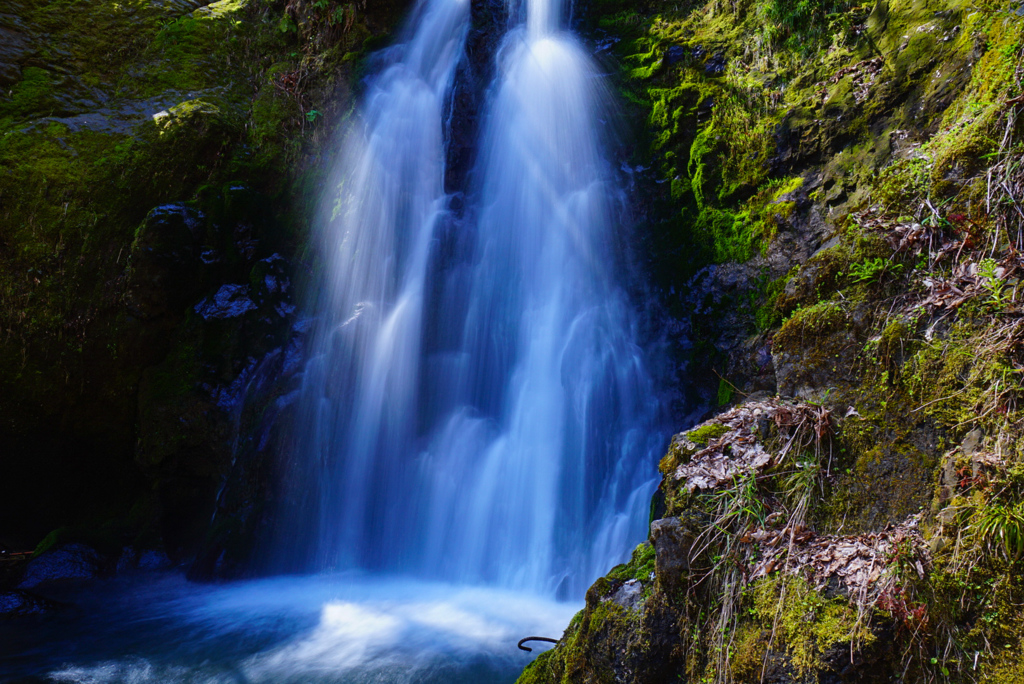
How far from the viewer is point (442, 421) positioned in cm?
761

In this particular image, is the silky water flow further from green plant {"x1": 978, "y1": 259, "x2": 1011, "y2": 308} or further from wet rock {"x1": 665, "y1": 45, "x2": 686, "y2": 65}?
green plant {"x1": 978, "y1": 259, "x2": 1011, "y2": 308}

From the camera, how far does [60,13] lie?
9.88 meters

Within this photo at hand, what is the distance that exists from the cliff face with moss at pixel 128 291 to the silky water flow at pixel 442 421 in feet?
3.21

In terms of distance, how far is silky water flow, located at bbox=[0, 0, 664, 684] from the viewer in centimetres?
564

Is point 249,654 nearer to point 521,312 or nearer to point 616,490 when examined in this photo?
point 616,490

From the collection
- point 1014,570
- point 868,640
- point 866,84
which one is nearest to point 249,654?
point 868,640

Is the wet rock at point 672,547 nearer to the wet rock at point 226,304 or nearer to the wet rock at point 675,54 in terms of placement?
the wet rock at point 675,54

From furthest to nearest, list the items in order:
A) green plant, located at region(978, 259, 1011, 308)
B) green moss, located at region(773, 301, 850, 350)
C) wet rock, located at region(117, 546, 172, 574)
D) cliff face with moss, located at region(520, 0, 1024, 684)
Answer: wet rock, located at region(117, 546, 172, 574)
green moss, located at region(773, 301, 850, 350)
green plant, located at region(978, 259, 1011, 308)
cliff face with moss, located at region(520, 0, 1024, 684)

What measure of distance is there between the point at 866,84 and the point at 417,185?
19.9 feet

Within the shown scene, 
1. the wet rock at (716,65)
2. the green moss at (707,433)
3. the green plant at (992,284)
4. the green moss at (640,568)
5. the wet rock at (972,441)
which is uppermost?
the wet rock at (716,65)

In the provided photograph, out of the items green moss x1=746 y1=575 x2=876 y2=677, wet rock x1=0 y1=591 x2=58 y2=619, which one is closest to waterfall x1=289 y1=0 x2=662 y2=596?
wet rock x1=0 y1=591 x2=58 y2=619

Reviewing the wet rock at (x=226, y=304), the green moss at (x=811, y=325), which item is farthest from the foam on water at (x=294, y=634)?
the wet rock at (x=226, y=304)

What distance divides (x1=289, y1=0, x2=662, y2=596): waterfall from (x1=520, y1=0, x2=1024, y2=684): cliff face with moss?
1.75 metres

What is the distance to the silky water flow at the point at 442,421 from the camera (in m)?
Answer: 5.64
